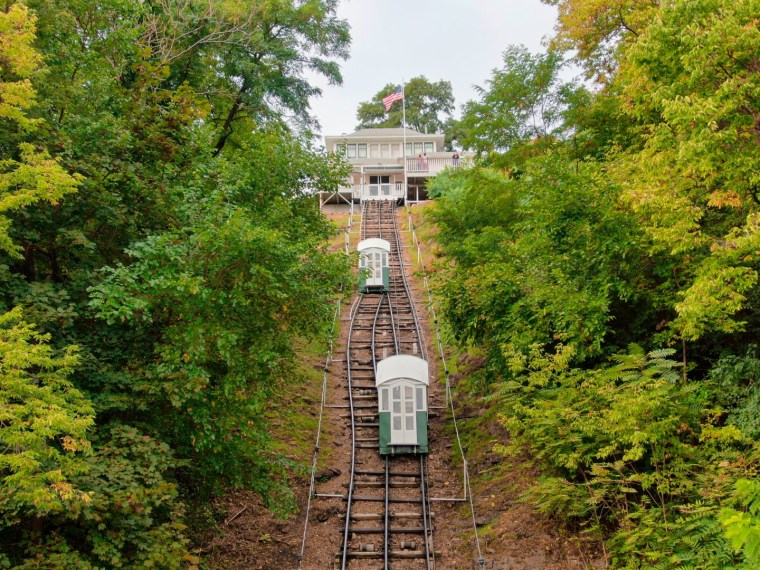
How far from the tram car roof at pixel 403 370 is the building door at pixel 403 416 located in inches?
9.2

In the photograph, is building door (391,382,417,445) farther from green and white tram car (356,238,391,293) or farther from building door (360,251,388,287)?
building door (360,251,388,287)

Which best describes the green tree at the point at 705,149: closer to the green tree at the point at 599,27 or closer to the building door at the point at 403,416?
the green tree at the point at 599,27

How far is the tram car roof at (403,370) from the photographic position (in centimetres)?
1404

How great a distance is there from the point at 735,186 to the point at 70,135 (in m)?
9.44

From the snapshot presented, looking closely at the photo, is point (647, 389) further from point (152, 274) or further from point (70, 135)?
point (70, 135)

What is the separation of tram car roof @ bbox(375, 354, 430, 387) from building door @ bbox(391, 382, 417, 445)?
9.2 inches

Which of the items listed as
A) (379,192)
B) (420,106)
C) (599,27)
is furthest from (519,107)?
(420,106)

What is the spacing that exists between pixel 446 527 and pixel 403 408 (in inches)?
124

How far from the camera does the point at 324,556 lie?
10.6 meters

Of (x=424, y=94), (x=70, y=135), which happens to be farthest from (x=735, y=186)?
(x=424, y=94)

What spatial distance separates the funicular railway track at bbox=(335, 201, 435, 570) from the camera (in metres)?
10.6

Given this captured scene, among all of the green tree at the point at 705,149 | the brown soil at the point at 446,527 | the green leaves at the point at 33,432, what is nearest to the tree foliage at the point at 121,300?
the green leaves at the point at 33,432

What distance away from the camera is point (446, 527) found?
11.4m

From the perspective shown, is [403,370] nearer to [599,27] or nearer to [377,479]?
[377,479]
